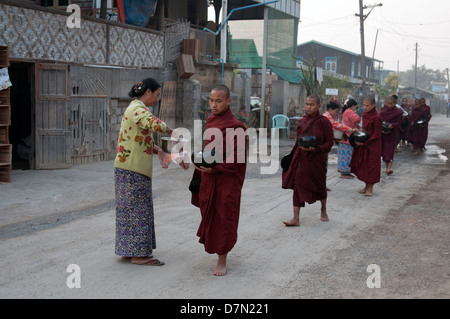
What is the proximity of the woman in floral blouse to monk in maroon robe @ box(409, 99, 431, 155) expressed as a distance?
1336cm

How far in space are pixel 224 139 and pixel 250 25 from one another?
20.4m

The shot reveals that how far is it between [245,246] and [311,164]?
1678mm

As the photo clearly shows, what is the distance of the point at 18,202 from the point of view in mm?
8141

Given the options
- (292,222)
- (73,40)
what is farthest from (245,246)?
(73,40)

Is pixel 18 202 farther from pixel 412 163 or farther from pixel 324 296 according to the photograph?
pixel 412 163

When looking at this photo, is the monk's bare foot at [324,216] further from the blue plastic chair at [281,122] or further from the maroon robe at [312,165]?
the blue plastic chair at [281,122]

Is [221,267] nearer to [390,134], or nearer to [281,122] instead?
[390,134]

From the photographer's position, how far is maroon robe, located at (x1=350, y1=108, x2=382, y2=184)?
9.11 meters

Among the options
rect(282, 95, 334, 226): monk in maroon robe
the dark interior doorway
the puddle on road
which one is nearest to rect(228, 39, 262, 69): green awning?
the puddle on road

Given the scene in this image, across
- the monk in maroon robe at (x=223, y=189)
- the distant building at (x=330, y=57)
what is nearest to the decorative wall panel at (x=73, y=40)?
the monk in maroon robe at (x=223, y=189)

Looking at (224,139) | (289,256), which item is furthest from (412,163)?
(224,139)

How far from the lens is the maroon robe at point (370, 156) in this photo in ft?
29.9

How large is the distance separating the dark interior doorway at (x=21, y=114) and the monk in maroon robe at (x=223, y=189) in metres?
8.06

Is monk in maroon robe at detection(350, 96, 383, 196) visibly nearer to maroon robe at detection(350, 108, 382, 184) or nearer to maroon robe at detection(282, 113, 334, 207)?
maroon robe at detection(350, 108, 382, 184)
